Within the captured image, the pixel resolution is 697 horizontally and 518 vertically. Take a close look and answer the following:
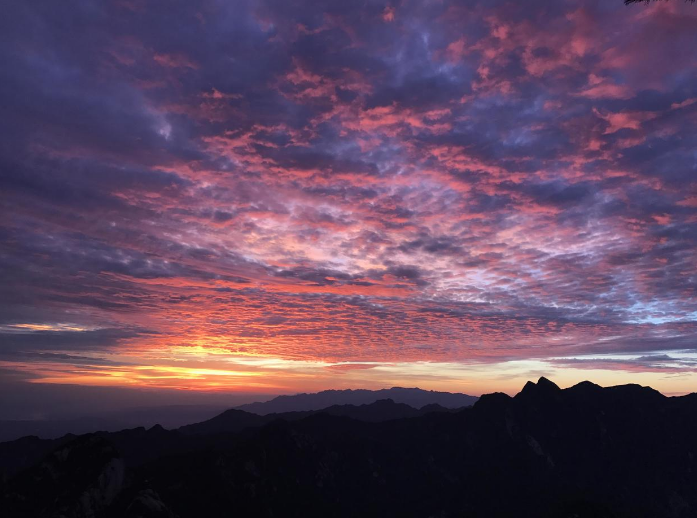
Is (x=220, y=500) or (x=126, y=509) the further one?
(x=220, y=500)

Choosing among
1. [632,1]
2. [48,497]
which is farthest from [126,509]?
[632,1]

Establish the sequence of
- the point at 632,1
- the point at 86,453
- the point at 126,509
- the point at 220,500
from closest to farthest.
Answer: the point at 632,1 → the point at 126,509 → the point at 86,453 → the point at 220,500

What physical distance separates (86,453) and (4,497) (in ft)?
70.7

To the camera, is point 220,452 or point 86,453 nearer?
point 86,453

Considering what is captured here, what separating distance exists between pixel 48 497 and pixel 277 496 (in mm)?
109061

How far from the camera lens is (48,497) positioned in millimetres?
117688

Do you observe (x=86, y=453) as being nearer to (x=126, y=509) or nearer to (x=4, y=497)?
(x=4, y=497)

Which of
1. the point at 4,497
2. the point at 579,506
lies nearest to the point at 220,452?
the point at 4,497

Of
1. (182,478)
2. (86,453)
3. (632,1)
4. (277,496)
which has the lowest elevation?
(277,496)

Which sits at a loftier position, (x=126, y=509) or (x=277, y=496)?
(x=126, y=509)

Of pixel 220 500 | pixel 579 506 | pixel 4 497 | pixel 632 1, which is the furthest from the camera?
pixel 579 506

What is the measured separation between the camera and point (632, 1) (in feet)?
117

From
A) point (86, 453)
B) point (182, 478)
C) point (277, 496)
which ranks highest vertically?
point (86, 453)

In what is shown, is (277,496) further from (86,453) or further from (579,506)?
(579,506)
